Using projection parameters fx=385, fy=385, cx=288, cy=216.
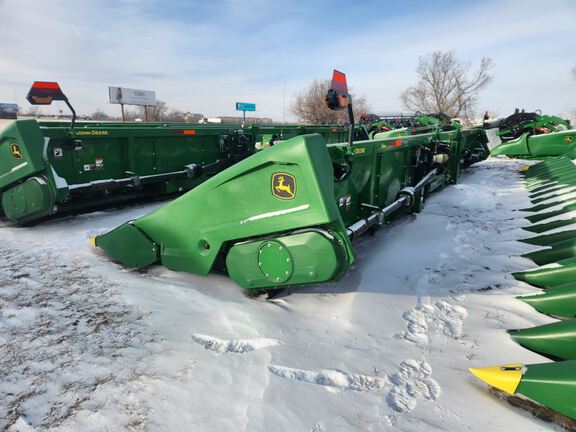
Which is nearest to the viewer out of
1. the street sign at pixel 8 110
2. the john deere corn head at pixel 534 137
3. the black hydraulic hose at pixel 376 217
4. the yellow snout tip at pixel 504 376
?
the yellow snout tip at pixel 504 376

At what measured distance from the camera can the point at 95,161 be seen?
5961 mm

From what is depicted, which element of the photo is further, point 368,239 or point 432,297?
point 368,239

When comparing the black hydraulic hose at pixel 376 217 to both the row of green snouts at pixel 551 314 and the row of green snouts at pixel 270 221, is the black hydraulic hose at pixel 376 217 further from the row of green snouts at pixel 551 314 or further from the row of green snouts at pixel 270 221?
the row of green snouts at pixel 551 314

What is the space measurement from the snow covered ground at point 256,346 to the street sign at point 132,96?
2775cm

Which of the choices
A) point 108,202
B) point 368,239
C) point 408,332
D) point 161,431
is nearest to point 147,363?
point 161,431

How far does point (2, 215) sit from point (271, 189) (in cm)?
501

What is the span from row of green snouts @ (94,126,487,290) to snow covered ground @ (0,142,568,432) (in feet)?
0.83

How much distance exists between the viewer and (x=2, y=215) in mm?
5719

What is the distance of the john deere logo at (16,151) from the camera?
16.3ft

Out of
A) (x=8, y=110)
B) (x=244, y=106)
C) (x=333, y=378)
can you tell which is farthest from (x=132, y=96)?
(x=333, y=378)

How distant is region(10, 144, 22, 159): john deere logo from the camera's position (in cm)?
497

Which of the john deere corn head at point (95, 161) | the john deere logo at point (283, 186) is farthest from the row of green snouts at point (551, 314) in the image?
the john deere corn head at point (95, 161)

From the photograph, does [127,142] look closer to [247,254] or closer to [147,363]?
[247,254]

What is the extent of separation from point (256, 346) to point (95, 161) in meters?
4.76
